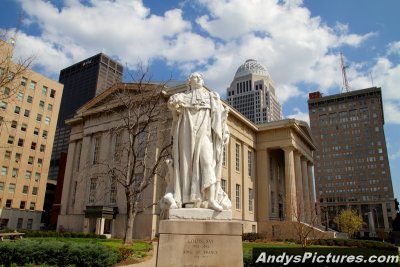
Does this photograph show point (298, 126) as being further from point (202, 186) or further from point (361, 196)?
point (361, 196)

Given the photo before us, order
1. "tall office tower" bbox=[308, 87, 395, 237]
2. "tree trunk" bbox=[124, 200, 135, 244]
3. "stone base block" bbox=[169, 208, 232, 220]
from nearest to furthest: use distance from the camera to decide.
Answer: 1. "stone base block" bbox=[169, 208, 232, 220]
2. "tree trunk" bbox=[124, 200, 135, 244]
3. "tall office tower" bbox=[308, 87, 395, 237]

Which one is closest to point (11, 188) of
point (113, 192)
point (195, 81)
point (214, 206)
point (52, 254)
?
point (113, 192)

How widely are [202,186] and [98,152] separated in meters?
41.0

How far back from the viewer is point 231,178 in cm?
4384

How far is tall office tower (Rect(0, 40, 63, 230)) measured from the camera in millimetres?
53188

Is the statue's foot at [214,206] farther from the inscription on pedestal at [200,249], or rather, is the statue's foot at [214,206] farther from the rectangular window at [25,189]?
the rectangular window at [25,189]

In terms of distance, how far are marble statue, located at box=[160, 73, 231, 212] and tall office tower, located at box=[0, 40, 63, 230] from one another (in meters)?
51.8

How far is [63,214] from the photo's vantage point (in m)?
45.2

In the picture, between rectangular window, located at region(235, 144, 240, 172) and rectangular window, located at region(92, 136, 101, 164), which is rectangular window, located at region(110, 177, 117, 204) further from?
rectangular window, located at region(235, 144, 240, 172)

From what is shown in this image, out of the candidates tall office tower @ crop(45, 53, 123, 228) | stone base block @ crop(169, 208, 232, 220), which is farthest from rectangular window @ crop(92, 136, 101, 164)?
→ tall office tower @ crop(45, 53, 123, 228)

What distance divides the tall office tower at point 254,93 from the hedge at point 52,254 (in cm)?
Answer: 13190

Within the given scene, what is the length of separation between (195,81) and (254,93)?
13596 centimetres

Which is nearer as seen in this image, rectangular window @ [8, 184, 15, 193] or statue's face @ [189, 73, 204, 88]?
statue's face @ [189, 73, 204, 88]

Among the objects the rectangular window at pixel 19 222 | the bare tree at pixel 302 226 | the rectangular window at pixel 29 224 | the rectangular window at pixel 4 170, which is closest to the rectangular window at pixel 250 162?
the bare tree at pixel 302 226
